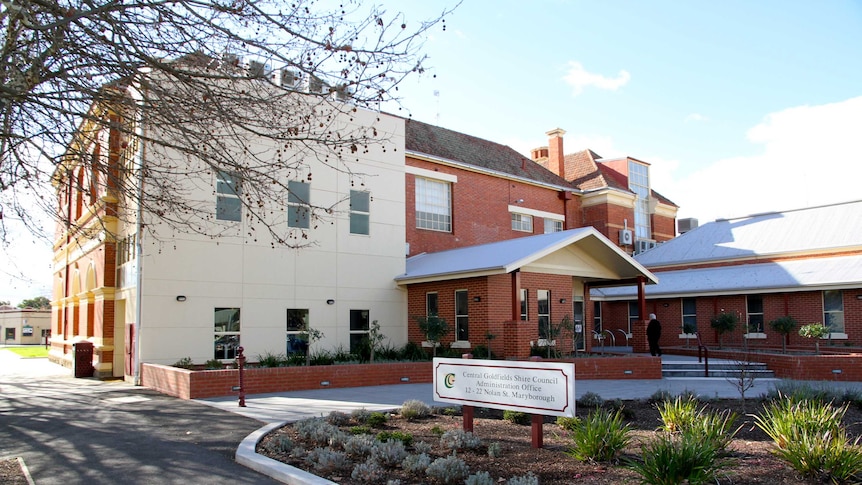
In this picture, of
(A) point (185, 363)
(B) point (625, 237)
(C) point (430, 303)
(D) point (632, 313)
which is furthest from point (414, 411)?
(B) point (625, 237)

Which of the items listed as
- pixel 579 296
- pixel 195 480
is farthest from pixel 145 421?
pixel 579 296

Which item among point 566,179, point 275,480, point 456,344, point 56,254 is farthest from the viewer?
point 566,179

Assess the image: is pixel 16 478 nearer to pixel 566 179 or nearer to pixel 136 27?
pixel 136 27

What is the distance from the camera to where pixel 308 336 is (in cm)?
1891

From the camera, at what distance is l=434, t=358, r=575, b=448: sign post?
7746 mm

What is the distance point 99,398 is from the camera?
50.0ft

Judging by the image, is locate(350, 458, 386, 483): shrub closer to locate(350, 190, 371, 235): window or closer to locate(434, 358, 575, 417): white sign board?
locate(434, 358, 575, 417): white sign board

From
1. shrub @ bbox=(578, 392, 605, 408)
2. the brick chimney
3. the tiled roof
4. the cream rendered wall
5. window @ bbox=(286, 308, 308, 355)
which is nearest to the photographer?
shrub @ bbox=(578, 392, 605, 408)

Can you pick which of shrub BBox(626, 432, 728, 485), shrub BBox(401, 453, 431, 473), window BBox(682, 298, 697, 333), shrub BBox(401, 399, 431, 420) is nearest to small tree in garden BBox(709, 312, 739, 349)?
window BBox(682, 298, 697, 333)

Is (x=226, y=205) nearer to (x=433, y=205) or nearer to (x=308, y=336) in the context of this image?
(x=308, y=336)

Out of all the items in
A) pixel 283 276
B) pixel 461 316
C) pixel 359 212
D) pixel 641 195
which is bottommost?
pixel 461 316

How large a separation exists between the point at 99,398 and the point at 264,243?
240 inches

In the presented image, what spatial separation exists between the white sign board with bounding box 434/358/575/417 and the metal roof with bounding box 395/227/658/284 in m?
9.08

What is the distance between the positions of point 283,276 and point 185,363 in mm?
3733
